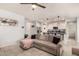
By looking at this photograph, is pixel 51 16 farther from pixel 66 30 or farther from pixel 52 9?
pixel 66 30

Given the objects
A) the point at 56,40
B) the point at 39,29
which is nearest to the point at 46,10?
the point at 39,29

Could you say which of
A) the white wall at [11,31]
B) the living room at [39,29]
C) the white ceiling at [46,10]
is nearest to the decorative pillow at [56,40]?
the living room at [39,29]

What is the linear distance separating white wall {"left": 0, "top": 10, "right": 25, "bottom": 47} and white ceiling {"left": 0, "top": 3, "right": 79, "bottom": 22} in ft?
0.34

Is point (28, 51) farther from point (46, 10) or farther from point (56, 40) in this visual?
point (46, 10)

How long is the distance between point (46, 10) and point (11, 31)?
87 cm

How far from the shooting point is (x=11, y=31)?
1.85 m

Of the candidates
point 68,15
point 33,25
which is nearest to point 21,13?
point 33,25

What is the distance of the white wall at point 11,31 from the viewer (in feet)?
5.90

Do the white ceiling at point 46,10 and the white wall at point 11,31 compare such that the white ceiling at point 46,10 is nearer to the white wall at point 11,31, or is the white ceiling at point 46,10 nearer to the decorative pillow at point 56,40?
the white wall at point 11,31

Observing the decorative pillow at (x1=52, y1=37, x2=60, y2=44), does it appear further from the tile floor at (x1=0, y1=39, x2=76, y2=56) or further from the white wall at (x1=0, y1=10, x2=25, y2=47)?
the white wall at (x1=0, y1=10, x2=25, y2=47)

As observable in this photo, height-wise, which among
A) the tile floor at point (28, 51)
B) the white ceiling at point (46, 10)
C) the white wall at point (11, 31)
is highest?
the white ceiling at point (46, 10)

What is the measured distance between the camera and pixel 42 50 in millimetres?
1868

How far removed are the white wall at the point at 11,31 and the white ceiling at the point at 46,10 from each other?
0.34 ft

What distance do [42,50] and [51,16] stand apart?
0.76 metres
